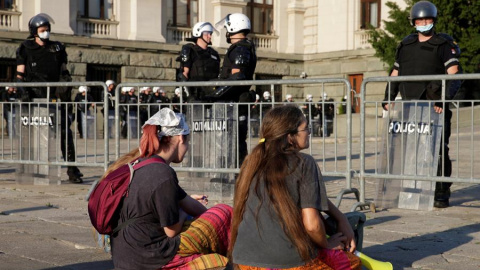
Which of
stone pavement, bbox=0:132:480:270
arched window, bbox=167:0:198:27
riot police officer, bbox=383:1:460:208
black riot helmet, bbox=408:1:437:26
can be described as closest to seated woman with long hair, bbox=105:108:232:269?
stone pavement, bbox=0:132:480:270

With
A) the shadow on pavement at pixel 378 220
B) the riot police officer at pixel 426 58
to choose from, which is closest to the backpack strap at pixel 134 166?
the shadow on pavement at pixel 378 220

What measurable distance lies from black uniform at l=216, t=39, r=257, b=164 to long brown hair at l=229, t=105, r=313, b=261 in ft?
15.5

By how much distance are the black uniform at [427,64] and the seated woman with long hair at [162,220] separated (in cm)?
373

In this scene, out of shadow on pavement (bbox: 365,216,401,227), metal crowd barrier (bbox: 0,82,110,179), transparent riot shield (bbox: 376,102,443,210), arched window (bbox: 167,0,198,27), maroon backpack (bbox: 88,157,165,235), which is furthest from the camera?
arched window (bbox: 167,0,198,27)

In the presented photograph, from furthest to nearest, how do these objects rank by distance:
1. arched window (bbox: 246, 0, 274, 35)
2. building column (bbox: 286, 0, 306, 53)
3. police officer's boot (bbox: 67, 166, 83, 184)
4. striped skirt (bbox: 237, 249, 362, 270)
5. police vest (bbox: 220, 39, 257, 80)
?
building column (bbox: 286, 0, 306, 53) → arched window (bbox: 246, 0, 274, 35) → police officer's boot (bbox: 67, 166, 83, 184) → police vest (bbox: 220, 39, 257, 80) → striped skirt (bbox: 237, 249, 362, 270)

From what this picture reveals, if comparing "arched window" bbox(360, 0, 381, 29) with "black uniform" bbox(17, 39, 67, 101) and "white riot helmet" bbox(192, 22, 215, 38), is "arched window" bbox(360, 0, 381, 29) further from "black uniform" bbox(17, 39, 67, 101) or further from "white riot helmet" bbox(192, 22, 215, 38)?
"black uniform" bbox(17, 39, 67, 101)

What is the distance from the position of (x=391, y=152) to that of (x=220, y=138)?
1.77 meters

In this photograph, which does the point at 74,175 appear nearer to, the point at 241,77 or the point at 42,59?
the point at 42,59

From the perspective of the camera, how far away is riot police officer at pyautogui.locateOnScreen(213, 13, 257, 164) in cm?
908

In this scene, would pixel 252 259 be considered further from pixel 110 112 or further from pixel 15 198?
pixel 110 112

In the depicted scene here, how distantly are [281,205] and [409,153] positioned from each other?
4324 mm

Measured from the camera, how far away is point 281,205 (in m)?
4.07

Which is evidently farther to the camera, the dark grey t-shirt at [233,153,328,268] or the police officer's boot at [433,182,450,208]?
the police officer's boot at [433,182,450,208]

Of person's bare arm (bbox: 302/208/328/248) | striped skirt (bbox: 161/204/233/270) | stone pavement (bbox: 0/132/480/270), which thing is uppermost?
person's bare arm (bbox: 302/208/328/248)
